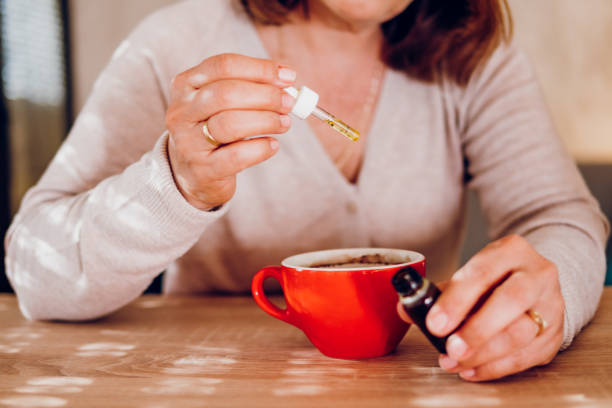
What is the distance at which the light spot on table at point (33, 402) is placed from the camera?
48cm

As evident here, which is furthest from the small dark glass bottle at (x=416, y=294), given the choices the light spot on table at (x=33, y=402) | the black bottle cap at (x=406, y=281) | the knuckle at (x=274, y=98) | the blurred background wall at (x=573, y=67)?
the blurred background wall at (x=573, y=67)

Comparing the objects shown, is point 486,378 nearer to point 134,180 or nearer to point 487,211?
point 134,180

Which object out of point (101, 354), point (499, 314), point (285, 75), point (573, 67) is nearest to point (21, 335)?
point (101, 354)

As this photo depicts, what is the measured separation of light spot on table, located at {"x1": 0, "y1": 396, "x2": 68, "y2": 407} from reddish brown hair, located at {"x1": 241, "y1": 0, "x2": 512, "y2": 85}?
0.73 metres

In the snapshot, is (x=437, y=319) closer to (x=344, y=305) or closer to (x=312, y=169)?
(x=344, y=305)

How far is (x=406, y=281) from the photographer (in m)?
0.45

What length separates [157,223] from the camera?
0.62 meters

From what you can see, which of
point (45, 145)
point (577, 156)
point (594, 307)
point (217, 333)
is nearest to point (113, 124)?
point (217, 333)

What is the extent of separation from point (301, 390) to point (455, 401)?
0.44ft

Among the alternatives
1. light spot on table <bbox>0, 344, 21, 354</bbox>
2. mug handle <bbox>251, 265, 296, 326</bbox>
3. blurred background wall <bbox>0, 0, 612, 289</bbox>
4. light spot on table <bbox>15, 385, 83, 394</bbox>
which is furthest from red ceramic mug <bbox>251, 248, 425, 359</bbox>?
blurred background wall <bbox>0, 0, 612, 289</bbox>

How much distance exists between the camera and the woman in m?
0.54

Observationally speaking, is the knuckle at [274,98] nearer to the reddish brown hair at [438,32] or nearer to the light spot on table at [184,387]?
the light spot on table at [184,387]

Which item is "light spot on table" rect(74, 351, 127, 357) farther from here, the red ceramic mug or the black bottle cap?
the black bottle cap

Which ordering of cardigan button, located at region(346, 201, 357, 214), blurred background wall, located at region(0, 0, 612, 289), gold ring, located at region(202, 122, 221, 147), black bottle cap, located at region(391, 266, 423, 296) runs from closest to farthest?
1. black bottle cap, located at region(391, 266, 423, 296)
2. gold ring, located at region(202, 122, 221, 147)
3. cardigan button, located at region(346, 201, 357, 214)
4. blurred background wall, located at region(0, 0, 612, 289)
